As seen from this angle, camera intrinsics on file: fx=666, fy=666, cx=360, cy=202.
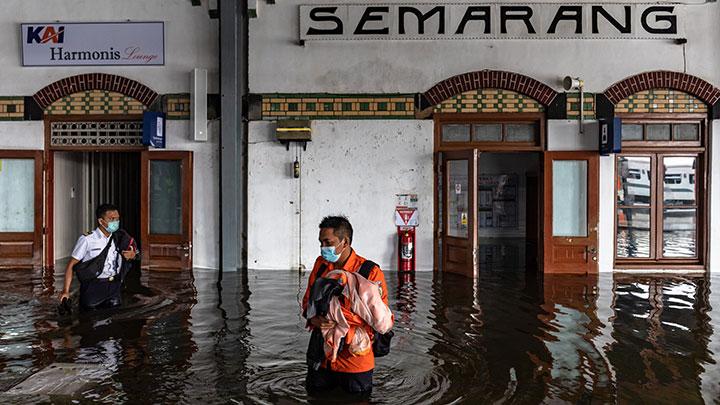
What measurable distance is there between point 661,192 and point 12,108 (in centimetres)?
981

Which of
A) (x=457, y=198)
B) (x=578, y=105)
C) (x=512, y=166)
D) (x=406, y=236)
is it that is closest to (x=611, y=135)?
(x=578, y=105)

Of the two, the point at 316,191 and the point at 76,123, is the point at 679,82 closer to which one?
the point at 316,191

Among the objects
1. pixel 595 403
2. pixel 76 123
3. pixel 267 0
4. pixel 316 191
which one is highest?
pixel 267 0

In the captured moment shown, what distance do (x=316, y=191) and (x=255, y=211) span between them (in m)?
0.97

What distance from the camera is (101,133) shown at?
1013cm

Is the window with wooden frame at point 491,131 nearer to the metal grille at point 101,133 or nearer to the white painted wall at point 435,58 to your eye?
the white painted wall at point 435,58

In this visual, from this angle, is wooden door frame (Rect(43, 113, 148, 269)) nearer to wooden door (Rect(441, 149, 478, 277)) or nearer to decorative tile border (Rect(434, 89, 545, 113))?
wooden door (Rect(441, 149, 478, 277))

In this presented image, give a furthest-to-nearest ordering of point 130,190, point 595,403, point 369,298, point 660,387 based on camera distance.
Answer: point 130,190
point 660,387
point 595,403
point 369,298

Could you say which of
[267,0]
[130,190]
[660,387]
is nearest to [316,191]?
[267,0]

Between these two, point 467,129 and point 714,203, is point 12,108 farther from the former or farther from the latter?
point 714,203

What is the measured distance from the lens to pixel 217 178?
10016 mm

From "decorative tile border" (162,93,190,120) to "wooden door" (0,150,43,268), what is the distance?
6.77 ft

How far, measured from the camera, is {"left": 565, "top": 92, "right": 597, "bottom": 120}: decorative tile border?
32.0 feet

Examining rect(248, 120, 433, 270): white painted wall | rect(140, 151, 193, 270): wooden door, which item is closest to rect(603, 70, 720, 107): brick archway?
rect(248, 120, 433, 270): white painted wall
